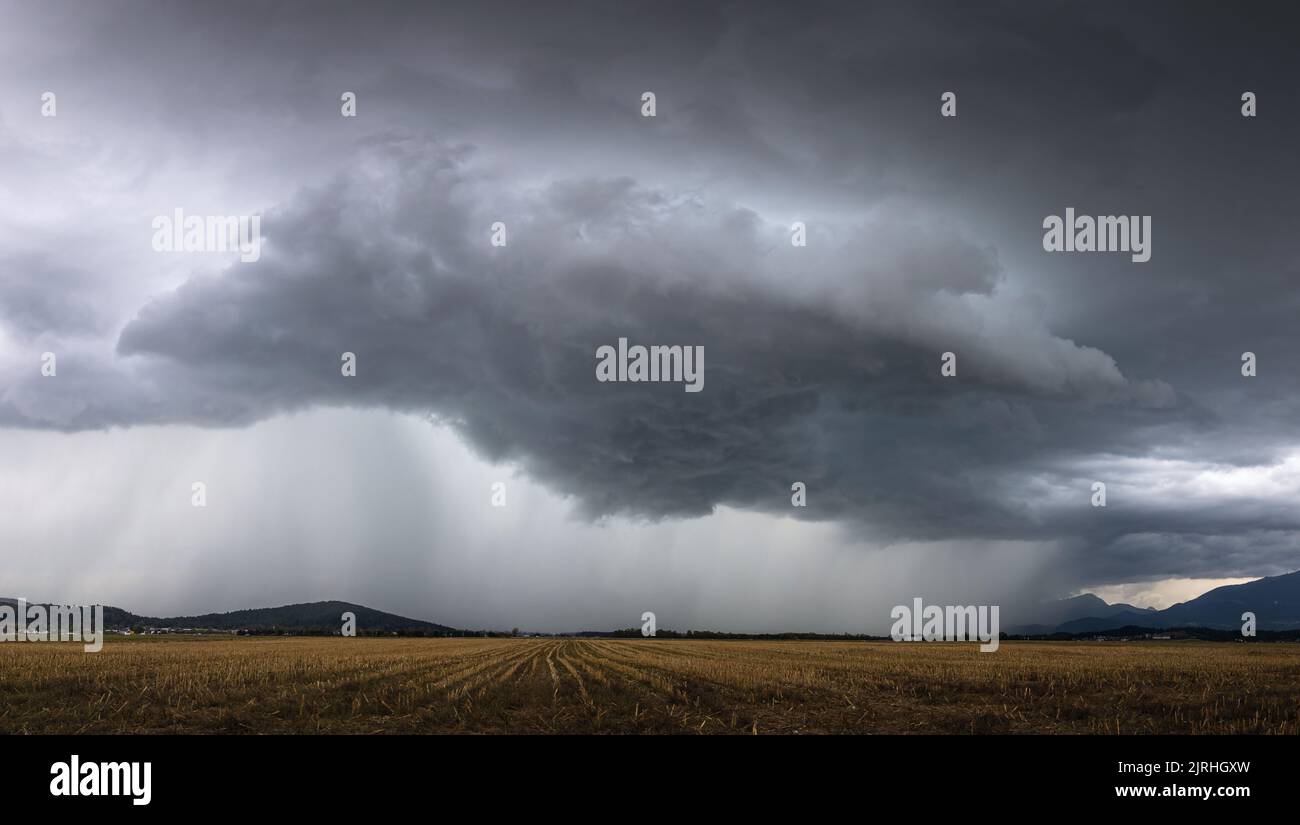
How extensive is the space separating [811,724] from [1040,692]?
47.3 ft

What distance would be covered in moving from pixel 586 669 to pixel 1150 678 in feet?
100

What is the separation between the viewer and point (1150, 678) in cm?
3794

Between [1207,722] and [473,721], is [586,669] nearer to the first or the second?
[473,721]

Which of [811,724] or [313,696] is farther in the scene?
[313,696]

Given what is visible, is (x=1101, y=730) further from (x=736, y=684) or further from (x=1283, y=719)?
(x=736, y=684)
